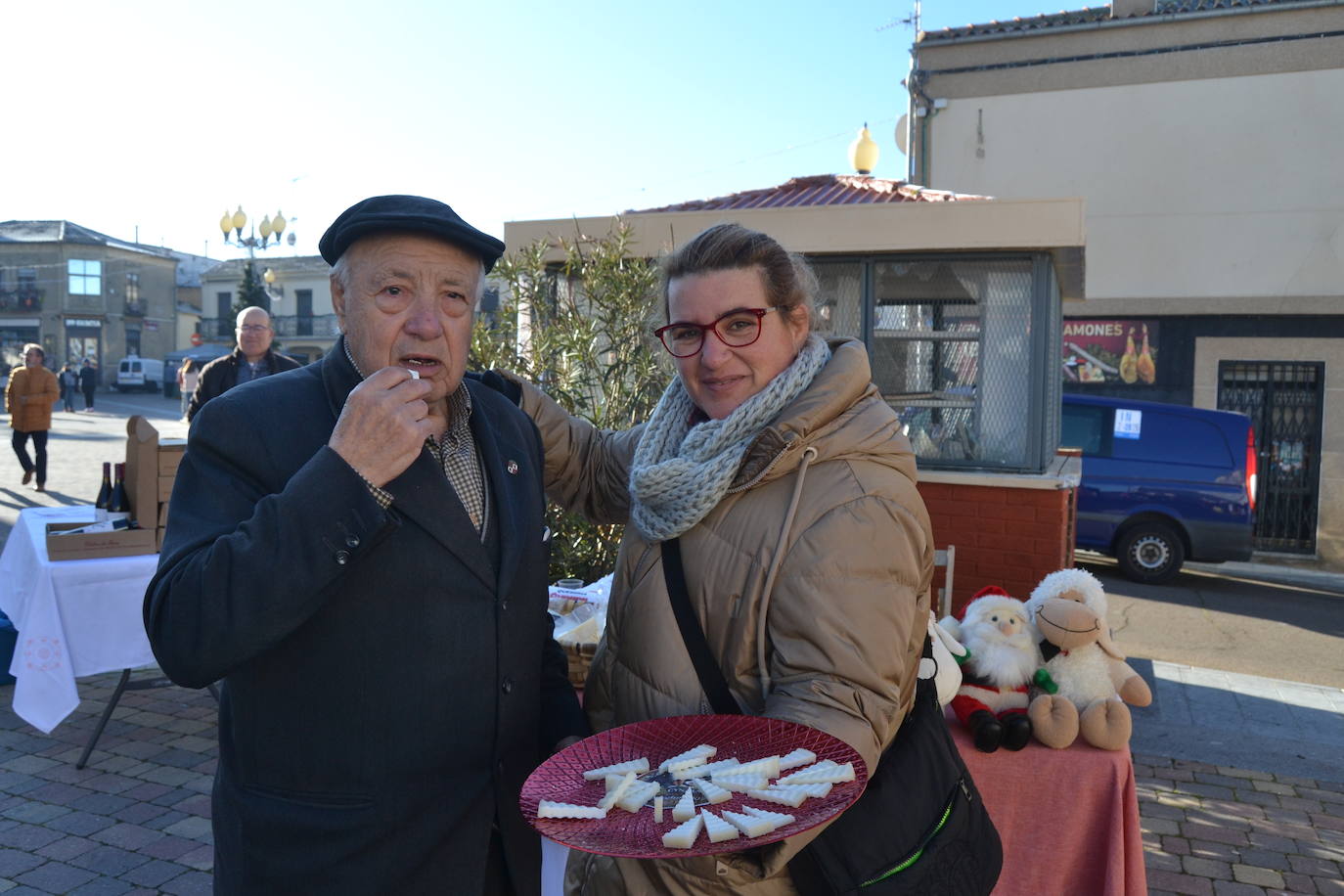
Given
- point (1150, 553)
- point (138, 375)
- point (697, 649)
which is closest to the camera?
point (697, 649)

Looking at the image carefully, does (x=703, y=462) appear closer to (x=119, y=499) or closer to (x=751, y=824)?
(x=751, y=824)

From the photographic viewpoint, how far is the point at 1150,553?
10.3m

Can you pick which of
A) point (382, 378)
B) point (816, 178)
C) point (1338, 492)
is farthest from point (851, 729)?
point (1338, 492)

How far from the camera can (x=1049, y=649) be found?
3.48 metres

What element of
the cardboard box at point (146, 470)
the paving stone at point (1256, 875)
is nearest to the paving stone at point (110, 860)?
the cardboard box at point (146, 470)

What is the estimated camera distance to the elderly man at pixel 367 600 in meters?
1.39

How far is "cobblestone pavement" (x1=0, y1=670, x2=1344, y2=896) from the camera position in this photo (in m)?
3.62

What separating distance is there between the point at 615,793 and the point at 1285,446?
14.6m

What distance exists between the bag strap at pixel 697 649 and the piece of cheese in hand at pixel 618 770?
0.71 ft

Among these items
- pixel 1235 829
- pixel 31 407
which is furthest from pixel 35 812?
pixel 31 407

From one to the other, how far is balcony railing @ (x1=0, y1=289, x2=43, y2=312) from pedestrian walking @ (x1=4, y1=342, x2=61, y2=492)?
47.1 metres

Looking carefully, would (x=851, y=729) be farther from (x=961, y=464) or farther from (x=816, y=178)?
(x=816, y=178)

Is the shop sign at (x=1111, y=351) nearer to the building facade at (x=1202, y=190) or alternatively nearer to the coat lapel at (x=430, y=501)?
the building facade at (x=1202, y=190)

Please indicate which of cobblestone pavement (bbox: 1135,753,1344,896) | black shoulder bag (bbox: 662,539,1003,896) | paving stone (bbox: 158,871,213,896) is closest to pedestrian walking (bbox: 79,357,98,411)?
paving stone (bbox: 158,871,213,896)
